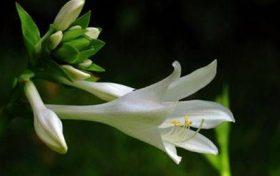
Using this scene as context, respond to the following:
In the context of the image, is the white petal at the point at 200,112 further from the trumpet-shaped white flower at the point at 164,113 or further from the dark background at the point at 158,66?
the dark background at the point at 158,66

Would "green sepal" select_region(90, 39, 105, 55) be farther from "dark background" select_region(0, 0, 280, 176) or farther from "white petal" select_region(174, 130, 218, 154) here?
"dark background" select_region(0, 0, 280, 176)

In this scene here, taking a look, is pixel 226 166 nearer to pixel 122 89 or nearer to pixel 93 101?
pixel 122 89

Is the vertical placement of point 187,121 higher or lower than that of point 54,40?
lower

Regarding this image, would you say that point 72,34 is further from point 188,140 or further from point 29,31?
point 188,140

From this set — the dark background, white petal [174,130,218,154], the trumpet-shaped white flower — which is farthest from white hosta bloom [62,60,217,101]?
the dark background

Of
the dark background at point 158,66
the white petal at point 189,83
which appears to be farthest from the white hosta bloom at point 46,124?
the dark background at point 158,66

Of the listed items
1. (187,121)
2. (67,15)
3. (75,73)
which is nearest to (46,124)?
(75,73)

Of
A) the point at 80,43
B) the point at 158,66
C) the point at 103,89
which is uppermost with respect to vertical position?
the point at 80,43
